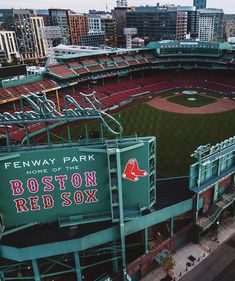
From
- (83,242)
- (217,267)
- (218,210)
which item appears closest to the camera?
(83,242)

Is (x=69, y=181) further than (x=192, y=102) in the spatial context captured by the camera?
No

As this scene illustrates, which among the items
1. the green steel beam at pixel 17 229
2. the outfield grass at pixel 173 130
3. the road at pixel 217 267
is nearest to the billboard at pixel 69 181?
the green steel beam at pixel 17 229

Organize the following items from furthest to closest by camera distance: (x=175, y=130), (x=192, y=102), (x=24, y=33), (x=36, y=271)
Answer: (x=24, y=33) < (x=192, y=102) < (x=175, y=130) < (x=36, y=271)

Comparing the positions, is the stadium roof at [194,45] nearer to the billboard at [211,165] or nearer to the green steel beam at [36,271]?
the billboard at [211,165]

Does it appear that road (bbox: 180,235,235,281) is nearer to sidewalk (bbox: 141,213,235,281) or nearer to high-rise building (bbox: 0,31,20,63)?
sidewalk (bbox: 141,213,235,281)

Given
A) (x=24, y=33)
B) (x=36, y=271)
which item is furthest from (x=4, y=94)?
(x=24, y=33)

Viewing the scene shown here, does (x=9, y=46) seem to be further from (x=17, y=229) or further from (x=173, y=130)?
(x=17, y=229)

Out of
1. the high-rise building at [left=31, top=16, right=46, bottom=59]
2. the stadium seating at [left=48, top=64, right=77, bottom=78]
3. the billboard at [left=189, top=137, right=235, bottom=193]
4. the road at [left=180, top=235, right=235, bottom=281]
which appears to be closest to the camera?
the road at [left=180, top=235, right=235, bottom=281]

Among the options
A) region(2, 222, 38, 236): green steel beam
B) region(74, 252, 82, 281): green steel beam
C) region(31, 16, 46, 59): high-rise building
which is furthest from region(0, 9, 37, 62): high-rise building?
region(74, 252, 82, 281): green steel beam
